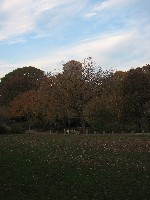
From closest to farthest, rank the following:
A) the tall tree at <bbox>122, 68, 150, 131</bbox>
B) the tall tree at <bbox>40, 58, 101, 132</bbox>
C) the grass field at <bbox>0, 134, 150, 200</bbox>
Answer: the grass field at <bbox>0, 134, 150, 200</bbox>, the tall tree at <bbox>40, 58, 101, 132</bbox>, the tall tree at <bbox>122, 68, 150, 131</bbox>

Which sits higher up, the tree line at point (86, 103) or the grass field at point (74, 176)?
the tree line at point (86, 103)

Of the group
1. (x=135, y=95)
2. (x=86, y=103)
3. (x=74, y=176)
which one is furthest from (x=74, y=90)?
(x=74, y=176)

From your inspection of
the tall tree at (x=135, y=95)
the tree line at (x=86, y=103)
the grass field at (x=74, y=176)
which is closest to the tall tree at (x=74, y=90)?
the tree line at (x=86, y=103)

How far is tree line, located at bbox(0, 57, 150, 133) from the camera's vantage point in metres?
51.2

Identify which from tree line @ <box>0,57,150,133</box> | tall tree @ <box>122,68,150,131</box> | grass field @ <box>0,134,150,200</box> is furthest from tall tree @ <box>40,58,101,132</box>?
grass field @ <box>0,134,150,200</box>

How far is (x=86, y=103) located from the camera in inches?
2040

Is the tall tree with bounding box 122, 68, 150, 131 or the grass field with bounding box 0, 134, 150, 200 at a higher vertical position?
the tall tree with bounding box 122, 68, 150, 131

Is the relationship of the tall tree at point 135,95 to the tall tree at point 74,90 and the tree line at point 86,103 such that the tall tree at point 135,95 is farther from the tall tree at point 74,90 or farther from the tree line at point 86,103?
the tall tree at point 74,90

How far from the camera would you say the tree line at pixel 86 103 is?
51156mm

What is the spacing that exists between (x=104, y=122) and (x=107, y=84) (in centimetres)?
760

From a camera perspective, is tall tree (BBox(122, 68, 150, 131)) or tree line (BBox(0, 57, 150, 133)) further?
tall tree (BBox(122, 68, 150, 131))

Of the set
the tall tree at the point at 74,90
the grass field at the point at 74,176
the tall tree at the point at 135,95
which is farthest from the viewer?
the tall tree at the point at 135,95

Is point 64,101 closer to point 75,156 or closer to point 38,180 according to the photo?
point 75,156

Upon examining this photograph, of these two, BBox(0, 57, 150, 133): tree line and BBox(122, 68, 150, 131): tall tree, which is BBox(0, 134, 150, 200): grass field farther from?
BBox(122, 68, 150, 131): tall tree
